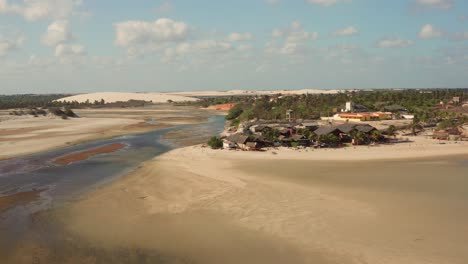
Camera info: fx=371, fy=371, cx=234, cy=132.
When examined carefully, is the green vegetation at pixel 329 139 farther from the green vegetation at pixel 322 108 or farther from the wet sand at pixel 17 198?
the wet sand at pixel 17 198

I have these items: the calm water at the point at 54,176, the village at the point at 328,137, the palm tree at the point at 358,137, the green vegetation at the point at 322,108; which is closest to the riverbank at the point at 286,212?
the calm water at the point at 54,176

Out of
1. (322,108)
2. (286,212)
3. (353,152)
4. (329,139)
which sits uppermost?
(322,108)

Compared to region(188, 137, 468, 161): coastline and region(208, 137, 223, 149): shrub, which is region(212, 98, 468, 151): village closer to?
region(208, 137, 223, 149): shrub

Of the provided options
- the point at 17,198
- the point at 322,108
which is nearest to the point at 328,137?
the point at 17,198

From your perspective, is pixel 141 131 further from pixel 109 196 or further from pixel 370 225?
pixel 370 225

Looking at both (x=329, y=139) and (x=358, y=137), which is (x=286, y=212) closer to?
(x=329, y=139)

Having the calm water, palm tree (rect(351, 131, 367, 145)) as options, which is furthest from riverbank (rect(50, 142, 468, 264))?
palm tree (rect(351, 131, 367, 145))
